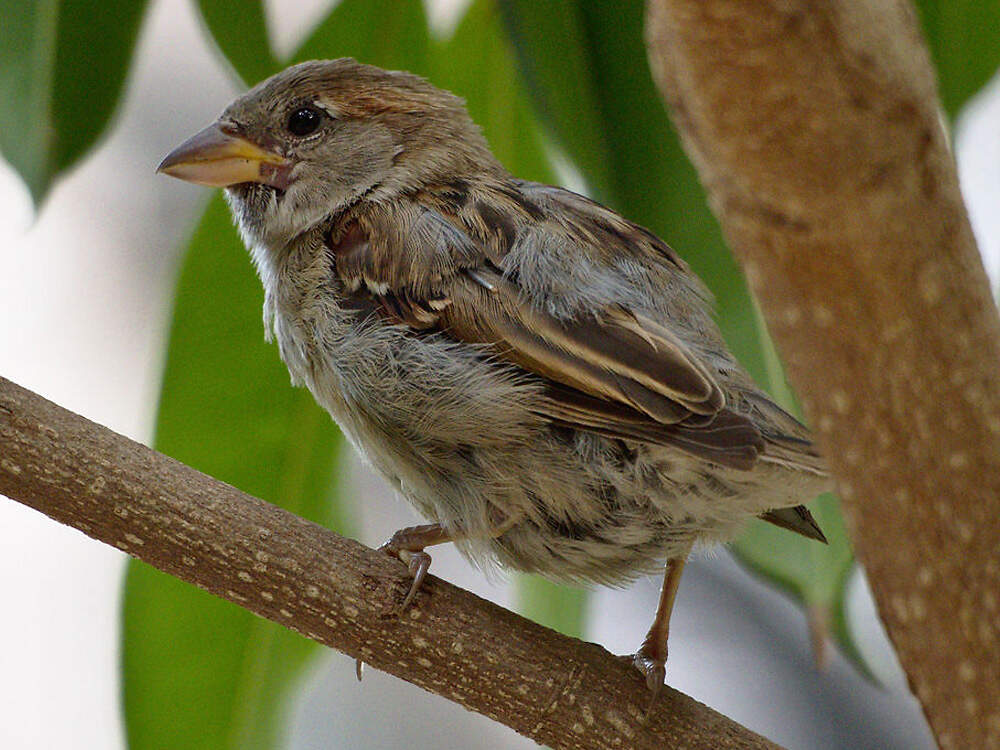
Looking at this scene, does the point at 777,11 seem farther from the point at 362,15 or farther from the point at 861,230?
the point at 362,15

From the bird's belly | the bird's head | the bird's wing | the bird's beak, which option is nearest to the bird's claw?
the bird's belly

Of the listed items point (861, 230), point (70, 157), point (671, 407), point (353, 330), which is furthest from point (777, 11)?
point (70, 157)

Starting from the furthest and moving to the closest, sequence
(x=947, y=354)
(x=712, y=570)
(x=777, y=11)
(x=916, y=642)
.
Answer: (x=712, y=570)
(x=916, y=642)
(x=947, y=354)
(x=777, y=11)

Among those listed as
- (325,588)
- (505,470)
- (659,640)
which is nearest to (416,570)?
(325,588)

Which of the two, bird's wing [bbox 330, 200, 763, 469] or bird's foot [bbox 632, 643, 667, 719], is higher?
bird's wing [bbox 330, 200, 763, 469]

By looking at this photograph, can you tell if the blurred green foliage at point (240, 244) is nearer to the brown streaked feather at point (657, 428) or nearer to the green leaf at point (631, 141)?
the green leaf at point (631, 141)

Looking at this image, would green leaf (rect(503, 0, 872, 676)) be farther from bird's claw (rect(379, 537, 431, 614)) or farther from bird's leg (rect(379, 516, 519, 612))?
bird's claw (rect(379, 537, 431, 614))
